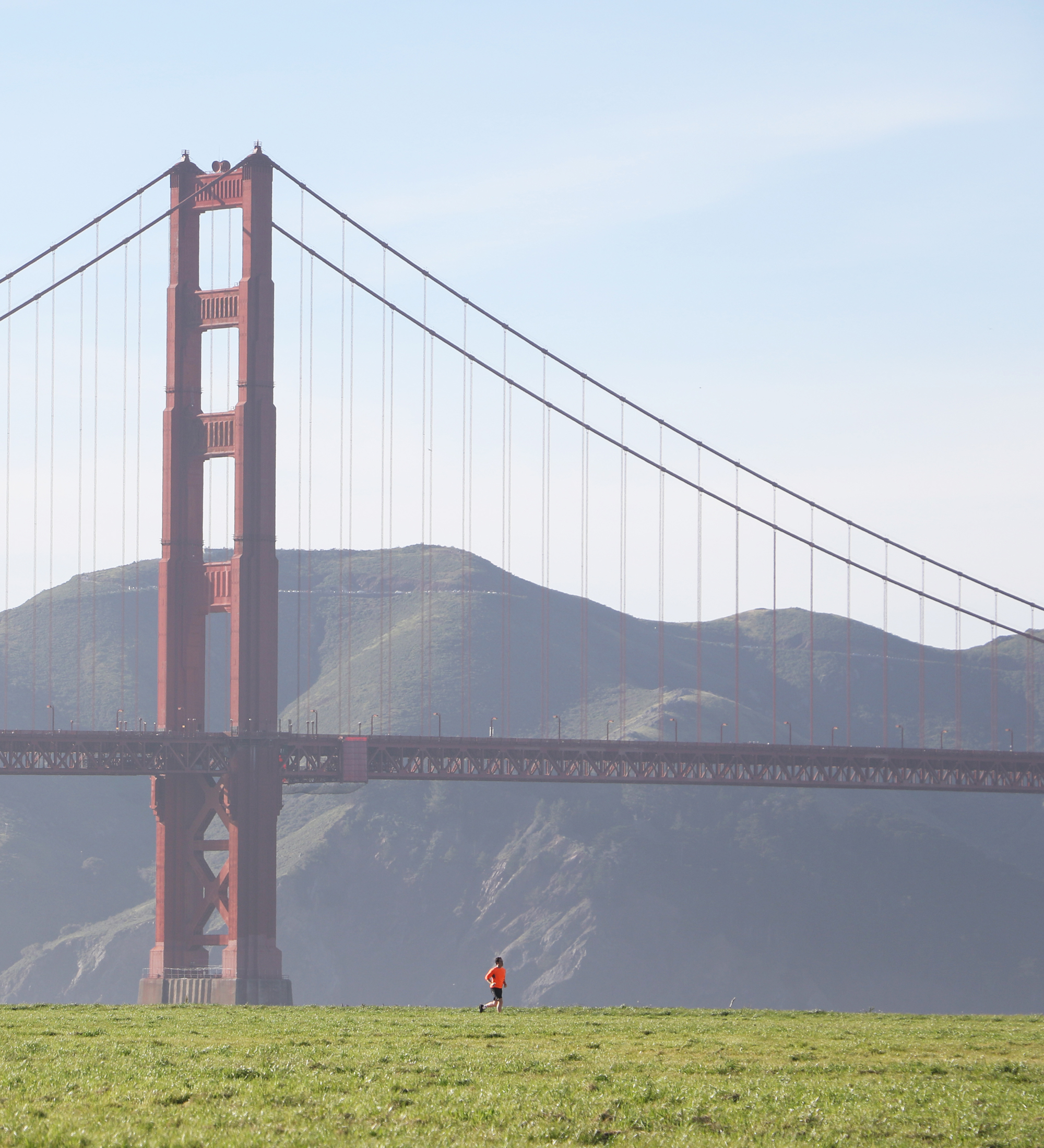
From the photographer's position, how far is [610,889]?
16762cm

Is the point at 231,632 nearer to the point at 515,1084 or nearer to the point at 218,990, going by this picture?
the point at 218,990

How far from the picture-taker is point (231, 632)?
70.4 m

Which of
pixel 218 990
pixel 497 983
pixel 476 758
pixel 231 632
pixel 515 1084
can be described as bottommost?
pixel 218 990

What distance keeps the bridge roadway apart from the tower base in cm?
846

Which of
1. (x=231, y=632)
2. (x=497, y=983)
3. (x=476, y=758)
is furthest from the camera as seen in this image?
(x=476, y=758)

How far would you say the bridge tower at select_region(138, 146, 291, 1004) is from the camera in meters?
70.6

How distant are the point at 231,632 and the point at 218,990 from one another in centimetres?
1441

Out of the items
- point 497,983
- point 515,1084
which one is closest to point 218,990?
point 497,983

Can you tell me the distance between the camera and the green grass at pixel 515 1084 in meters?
19.2

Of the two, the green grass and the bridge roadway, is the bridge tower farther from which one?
the green grass

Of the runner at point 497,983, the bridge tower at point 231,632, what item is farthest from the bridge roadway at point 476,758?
the runner at point 497,983

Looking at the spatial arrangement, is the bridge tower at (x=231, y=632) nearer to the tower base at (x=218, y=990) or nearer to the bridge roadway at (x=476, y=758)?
the tower base at (x=218, y=990)

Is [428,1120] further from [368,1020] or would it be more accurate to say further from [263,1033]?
[368,1020]

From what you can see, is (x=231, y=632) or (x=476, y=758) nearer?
(x=231, y=632)
